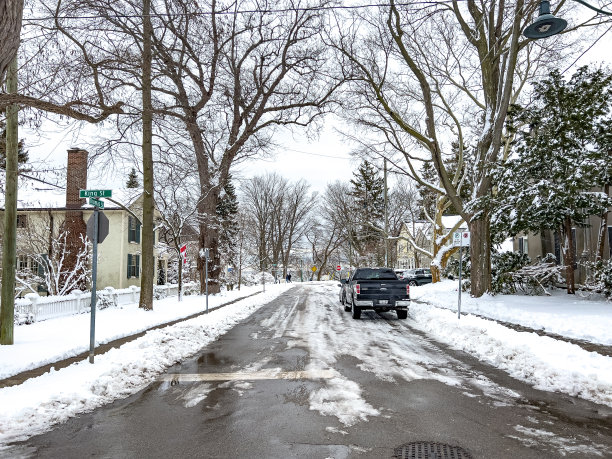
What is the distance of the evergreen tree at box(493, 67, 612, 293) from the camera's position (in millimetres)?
15773

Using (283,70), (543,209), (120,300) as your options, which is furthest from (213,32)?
(543,209)

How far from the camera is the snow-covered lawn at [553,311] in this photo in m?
11.1

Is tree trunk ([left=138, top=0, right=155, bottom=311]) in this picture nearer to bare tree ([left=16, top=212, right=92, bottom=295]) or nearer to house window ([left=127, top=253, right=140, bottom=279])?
bare tree ([left=16, top=212, right=92, bottom=295])

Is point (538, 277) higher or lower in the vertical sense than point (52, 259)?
lower

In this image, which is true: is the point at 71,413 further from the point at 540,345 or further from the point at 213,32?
the point at 213,32

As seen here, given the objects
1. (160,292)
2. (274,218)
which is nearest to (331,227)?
(274,218)

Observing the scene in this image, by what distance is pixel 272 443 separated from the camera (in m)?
4.62

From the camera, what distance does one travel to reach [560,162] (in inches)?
636

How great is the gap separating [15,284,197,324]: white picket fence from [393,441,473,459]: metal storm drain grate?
1285 cm

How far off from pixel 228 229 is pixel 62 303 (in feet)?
103

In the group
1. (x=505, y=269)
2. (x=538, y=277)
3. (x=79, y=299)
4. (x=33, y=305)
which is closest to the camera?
(x=33, y=305)

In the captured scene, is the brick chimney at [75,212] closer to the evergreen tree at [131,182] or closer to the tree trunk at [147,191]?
the evergreen tree at [131,182]

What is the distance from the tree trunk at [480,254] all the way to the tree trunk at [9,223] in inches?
651

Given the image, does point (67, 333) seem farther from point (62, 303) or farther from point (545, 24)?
point (545, 24)
